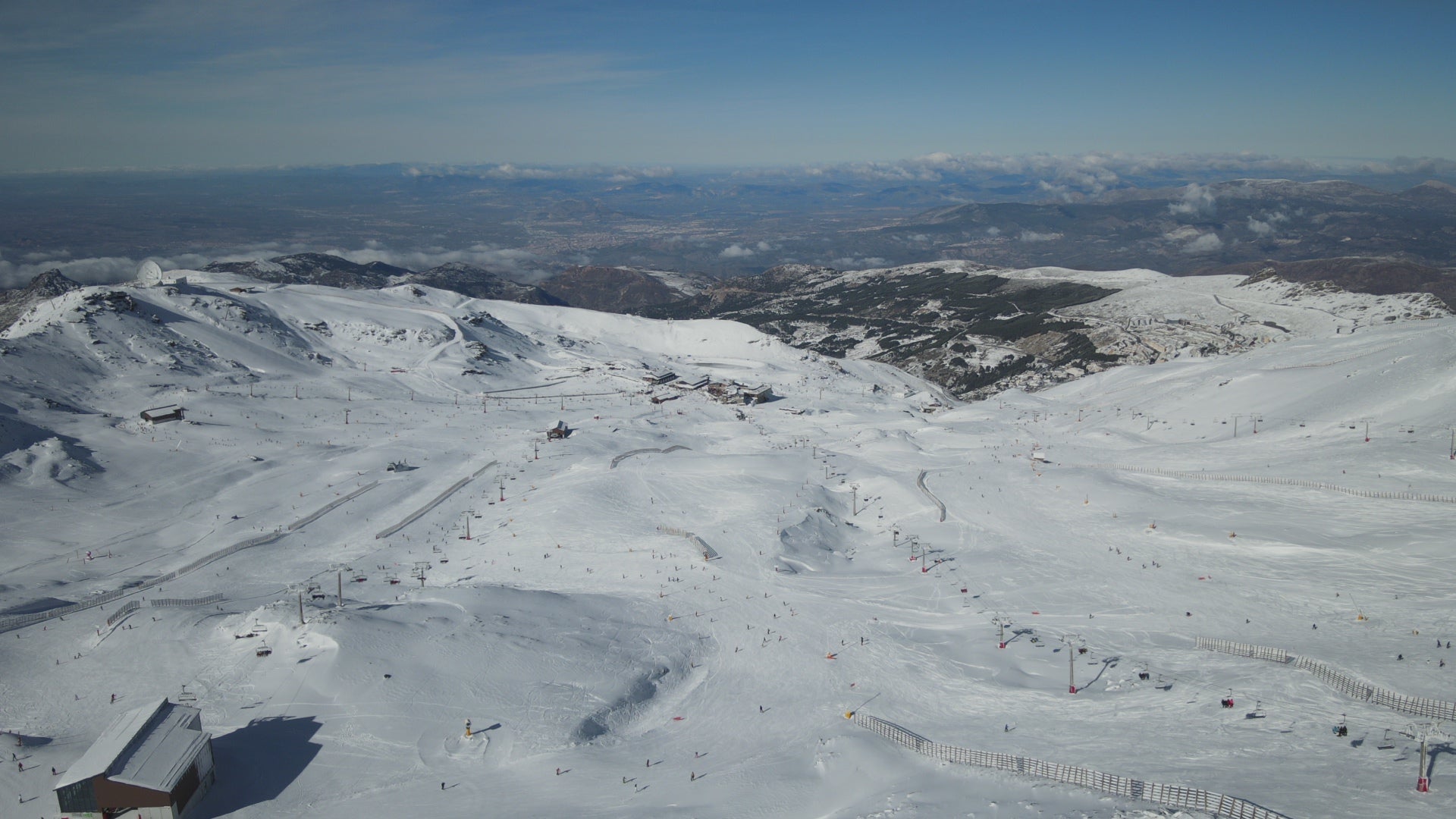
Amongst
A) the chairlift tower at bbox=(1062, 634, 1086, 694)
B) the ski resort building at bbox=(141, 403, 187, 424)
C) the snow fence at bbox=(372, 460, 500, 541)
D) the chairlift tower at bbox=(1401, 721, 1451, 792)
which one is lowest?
the snow fence at bbox=(372, 460, 500, 541)

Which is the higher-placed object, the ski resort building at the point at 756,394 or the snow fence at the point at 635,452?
the ski resort building at the point at 756,394

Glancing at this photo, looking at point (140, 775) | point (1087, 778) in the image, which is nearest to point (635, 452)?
point (140, 775)

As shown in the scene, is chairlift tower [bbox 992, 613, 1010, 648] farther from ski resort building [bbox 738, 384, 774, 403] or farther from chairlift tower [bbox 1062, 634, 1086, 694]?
ski resort building [bbox 738, 384, 774, 403]

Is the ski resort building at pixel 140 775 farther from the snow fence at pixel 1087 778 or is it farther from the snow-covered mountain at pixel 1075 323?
the snow-covered mountain at pixel 1075 323

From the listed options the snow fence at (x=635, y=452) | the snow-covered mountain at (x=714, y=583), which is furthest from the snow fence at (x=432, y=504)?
the snow fence at (x=635, y=452)

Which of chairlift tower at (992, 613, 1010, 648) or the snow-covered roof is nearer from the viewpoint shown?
the snow-covered roof

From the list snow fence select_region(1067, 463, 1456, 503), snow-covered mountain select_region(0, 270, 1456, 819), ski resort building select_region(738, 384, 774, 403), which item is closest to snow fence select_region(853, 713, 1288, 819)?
snow-covered mountain select_region(0, 270, 1456, 819)

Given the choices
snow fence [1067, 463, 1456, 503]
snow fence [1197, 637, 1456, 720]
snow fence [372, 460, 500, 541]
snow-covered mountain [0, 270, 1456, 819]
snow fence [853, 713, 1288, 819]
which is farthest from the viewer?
snow fence [372, 460, 500, 541]

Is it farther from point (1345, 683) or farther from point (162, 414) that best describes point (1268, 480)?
point (162, 414)
